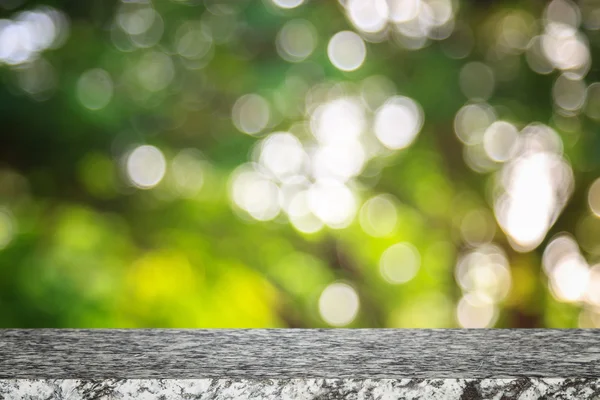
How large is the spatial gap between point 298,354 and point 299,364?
0.07 m

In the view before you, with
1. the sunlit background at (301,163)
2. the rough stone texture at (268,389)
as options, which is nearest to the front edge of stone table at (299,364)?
the rough stone texture at (268,389)

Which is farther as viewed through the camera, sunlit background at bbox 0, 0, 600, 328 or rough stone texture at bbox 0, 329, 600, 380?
sunlit background at bbox 0, 0, 600, 328

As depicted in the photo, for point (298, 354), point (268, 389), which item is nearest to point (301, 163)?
point (298, 354)

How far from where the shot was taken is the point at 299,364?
82 cm

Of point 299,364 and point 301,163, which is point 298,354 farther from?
point 301,163

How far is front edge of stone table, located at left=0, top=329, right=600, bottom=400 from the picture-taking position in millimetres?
725

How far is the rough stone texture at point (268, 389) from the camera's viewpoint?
719mm

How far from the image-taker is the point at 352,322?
5.35 meters

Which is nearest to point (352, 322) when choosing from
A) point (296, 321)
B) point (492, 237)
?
point (296, 321)

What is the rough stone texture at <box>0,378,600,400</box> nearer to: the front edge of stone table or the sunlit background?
the front edge of stone table

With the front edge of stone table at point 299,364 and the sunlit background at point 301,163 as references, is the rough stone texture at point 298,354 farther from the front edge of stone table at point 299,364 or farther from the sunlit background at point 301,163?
the sunlit background at point 301,163

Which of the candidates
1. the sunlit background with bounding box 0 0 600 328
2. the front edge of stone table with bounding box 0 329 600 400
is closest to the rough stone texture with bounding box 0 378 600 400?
the front edge of stone table with bounding box 0 329 600 400

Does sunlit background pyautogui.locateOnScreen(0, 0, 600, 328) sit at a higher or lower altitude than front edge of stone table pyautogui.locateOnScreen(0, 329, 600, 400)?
higher

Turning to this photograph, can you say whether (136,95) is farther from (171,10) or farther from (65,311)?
(65,311)
